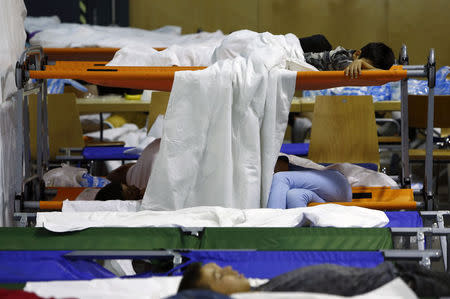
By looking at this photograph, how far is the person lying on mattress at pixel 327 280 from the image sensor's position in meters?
1.93

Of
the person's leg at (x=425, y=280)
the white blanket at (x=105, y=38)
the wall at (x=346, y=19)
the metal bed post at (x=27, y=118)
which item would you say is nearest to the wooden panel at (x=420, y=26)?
the wall at (x=346, y=19)

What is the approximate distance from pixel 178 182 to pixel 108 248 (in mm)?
671

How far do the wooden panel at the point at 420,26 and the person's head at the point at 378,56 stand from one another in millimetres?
5170

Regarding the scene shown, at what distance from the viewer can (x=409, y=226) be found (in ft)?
8.75

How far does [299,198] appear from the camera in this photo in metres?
3.14

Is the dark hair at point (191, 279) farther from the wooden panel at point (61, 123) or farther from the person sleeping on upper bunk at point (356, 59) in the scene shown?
the wooden panel at point (61, 123)

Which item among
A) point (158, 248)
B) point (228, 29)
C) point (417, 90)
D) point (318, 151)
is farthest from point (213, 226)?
point (228, 29)

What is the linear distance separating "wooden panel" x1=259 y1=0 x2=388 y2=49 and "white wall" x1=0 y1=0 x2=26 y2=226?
17.9 ft

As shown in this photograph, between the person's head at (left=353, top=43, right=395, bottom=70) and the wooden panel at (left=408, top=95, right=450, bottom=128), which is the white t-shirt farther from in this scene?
the wooden panel at (left=408, top=95, right=450, bottom=128)

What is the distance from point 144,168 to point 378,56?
4.10 ft

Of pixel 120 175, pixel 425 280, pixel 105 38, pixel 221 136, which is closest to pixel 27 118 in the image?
pixel 120 175

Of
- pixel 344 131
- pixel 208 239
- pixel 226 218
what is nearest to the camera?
pixel 208 239

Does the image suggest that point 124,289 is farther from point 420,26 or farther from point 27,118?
point 420,26

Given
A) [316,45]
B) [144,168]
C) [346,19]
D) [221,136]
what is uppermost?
[346,19]
